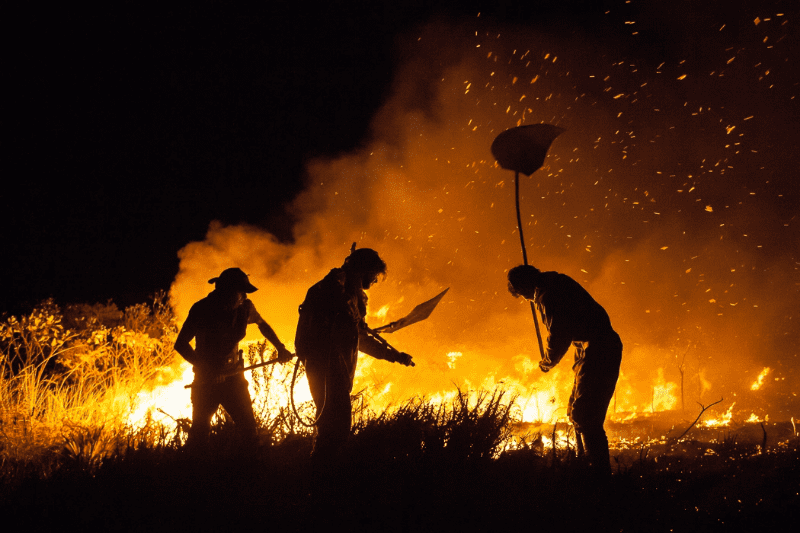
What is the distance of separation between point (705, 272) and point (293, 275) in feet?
40.7

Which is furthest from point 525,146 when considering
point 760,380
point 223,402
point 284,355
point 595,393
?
point 760,380

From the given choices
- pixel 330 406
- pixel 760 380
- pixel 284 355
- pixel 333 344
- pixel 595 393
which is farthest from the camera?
pixel 760 380

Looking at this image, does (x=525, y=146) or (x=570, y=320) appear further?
(x=525, y=146)

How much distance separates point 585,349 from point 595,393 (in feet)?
1.07

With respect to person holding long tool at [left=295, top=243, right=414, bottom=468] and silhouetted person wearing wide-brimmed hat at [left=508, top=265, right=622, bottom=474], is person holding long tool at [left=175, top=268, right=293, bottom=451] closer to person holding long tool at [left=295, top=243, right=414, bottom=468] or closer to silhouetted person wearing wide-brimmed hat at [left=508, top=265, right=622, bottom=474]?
person holding long tool at [left=295, top=243, right=414, bottom=468]

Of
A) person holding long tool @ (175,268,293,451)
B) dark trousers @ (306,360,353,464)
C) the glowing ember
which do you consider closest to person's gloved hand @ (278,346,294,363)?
person holding long tool @ (175,268,293,451)

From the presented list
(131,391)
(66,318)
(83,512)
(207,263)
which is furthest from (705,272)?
(66,318)

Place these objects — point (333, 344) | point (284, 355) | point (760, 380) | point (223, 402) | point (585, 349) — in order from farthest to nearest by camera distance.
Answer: point (760, 380)
point (284, 355)
point (223, 402)
point (585, 349)
point (333, 344)

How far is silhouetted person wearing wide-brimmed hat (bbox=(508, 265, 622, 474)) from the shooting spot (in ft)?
11.3

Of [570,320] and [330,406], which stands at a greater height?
[570,320]

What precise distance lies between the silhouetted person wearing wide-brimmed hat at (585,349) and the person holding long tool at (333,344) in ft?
4.60

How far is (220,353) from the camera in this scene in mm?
3979

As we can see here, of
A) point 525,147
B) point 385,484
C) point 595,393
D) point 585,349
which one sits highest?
point 525,147

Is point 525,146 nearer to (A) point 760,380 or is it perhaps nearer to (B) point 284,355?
(B) point 284,355
